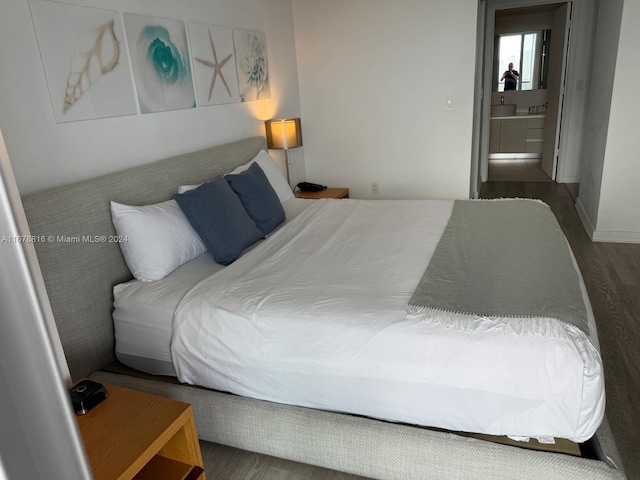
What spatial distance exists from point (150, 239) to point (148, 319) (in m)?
0.37

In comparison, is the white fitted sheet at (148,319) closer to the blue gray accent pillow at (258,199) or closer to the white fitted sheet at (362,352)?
the white fitted sheet at (362,352)

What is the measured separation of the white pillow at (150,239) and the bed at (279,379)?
2.2 inches

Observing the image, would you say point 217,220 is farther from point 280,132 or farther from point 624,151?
point 624,151

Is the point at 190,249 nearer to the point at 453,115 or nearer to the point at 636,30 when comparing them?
the point at 453,115

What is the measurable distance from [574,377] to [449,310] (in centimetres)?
43

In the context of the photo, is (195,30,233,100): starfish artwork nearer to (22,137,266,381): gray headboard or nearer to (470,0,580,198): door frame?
(22,137,266,381): gray headboard

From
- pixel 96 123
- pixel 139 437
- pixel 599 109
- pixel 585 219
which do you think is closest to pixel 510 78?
pixel 599 109

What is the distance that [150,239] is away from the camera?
6.98 ft

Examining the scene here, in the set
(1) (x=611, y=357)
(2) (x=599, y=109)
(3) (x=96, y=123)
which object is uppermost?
(3) (x=96, y=123)

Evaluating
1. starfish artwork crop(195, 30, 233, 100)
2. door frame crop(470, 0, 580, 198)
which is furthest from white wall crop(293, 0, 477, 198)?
starfish artwork crop(195, 30, 233, 100)

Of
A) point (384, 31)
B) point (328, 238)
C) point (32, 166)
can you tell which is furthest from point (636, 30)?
point (32, 166)

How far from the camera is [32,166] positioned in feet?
6.24

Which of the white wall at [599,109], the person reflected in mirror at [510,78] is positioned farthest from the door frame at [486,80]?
the person reflected in mirror at [510,78]

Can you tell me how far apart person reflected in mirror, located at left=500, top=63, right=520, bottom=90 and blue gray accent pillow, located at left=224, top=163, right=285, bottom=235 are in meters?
6.74
